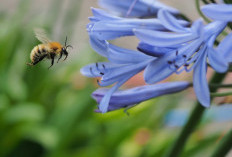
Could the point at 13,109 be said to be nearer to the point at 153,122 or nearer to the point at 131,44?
the point at 153,122

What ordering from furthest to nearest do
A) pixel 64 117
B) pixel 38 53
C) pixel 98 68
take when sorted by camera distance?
pixel 64 117 < pixel 38 53 < pixel 98 68

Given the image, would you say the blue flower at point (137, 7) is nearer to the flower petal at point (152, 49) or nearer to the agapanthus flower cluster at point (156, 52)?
the agapanthus flower cluster at point (156, 52)

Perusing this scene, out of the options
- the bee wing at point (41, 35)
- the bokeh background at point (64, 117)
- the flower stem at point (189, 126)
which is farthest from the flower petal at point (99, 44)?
the bokeh background at point (64, 117)

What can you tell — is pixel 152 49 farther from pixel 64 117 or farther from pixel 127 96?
pixel 64 117

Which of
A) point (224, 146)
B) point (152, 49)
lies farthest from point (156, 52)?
point (224, 146)

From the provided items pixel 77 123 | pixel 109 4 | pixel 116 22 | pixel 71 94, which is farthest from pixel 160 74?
pixel 71 94

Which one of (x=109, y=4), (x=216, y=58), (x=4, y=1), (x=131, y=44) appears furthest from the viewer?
(x=4, y=1)
